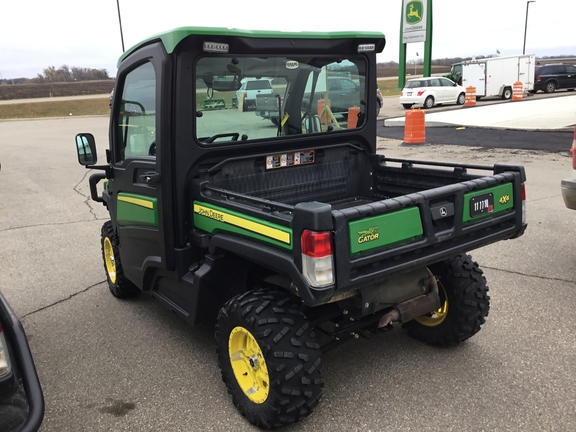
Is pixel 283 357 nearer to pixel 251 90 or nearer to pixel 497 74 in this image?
pixel 251 90

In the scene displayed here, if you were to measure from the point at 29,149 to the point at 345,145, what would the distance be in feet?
50.9

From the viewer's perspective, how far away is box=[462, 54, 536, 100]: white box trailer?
2875cm

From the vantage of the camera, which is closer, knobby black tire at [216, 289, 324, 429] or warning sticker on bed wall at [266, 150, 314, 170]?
knobby black tire at [216, 289, 324, 429]

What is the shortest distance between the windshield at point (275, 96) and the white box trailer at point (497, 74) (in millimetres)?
27725

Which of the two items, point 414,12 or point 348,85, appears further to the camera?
point 414,12

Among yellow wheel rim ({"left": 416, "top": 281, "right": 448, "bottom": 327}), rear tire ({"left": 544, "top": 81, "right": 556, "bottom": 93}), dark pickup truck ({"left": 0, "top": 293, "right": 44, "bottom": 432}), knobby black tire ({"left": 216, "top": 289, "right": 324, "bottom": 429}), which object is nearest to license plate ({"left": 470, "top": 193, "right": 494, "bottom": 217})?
yellow wheel rim ({"left": 416, "top": 281, "right": 448, "bottom": 327})

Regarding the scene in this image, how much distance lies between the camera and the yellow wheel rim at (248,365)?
295cm

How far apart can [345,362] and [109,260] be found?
8.58 ft

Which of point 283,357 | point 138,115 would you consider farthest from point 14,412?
point 138,115

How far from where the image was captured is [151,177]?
134 inches

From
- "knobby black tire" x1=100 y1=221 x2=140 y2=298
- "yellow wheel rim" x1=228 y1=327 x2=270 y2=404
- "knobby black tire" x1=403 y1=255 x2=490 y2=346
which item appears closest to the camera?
"yellow wheel rim" x1=228 y1=327 x2=270 y2=404

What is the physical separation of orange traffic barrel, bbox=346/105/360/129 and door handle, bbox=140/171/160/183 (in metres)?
1.54

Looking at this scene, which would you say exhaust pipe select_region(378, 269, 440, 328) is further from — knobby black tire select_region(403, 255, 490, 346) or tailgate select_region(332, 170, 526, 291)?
tailgate select_region(332, 170, 526, 291)

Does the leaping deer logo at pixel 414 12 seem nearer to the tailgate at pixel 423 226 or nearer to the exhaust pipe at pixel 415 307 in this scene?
the tailgate at pixel 423 226
